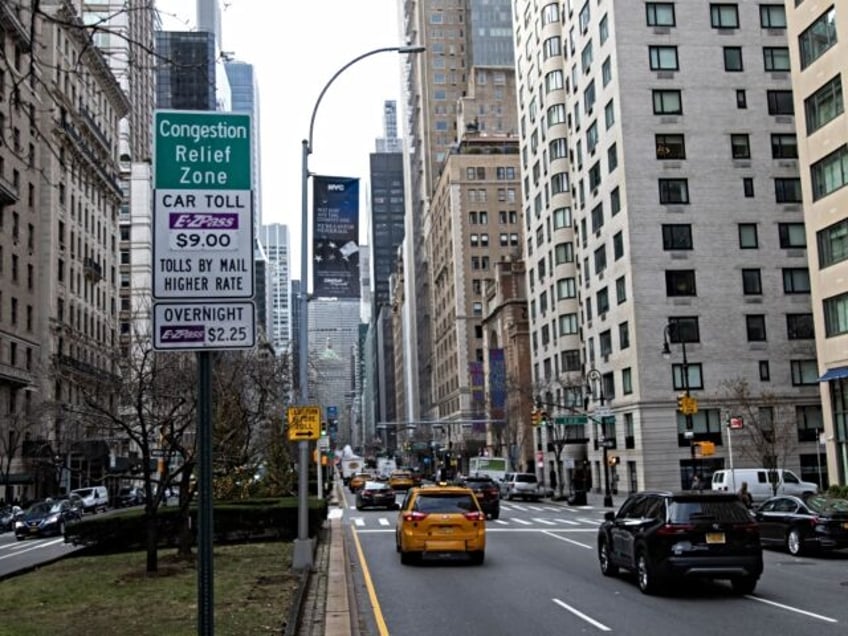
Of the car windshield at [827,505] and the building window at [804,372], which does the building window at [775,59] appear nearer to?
the building window at [804,372]

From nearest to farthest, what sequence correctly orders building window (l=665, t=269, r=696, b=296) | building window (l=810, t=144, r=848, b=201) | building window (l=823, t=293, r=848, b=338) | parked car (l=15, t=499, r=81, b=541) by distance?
building window (l=810, t=144, r=848, b=201) < building window (l=823, t=293, r=848, b=338) < parked car (l=15, t=499, r=81, b=541) < building window (l=665, t=269, r=696, b=296)

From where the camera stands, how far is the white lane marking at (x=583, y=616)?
12805mm

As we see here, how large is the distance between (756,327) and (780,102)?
1541cm

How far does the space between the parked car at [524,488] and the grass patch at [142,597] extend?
39649mm

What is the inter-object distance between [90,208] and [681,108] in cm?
5379

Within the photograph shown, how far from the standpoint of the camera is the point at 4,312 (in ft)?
211

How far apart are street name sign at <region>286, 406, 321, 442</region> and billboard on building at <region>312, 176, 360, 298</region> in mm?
2697

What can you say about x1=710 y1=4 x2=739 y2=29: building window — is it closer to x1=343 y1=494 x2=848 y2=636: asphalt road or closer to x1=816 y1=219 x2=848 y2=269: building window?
x1=816 y1=219 x2=848 y2=269: building window

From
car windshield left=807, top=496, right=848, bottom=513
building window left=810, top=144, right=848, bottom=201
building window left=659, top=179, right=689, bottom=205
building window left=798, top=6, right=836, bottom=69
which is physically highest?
building window left=798, top=6, right=836, bottom=69

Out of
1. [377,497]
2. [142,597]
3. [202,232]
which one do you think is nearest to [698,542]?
[142,597]

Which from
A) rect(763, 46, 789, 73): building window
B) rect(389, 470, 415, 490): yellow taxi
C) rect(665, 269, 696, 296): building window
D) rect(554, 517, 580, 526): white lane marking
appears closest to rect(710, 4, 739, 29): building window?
rect(763, 46, 789, 73): building window

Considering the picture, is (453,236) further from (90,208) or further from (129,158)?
(90,208)

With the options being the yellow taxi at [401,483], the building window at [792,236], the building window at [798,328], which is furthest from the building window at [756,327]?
the yellow taxi at [401,483]

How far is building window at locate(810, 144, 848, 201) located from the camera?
1500 inches
